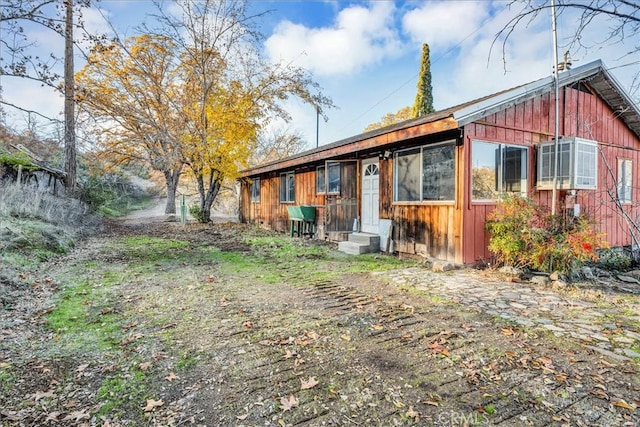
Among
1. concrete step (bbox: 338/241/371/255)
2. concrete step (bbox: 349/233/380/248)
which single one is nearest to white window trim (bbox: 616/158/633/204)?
concrete step (bbox: 349/233/380/248)

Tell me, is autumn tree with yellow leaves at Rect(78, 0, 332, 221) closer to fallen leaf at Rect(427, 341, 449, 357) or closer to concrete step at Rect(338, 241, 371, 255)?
concrete step at Rect(338, 241, 371, 255)

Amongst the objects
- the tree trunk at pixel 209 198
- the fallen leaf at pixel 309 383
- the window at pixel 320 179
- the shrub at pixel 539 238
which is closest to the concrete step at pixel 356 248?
the window at pixel 320 179

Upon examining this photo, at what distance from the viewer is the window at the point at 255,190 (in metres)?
16.8

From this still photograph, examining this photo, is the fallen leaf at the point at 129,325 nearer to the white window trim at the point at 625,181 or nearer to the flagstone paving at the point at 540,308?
the flagstone paving at the point at 540,308

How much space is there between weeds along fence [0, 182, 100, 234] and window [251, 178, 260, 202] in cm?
721

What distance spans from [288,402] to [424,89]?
938 inches

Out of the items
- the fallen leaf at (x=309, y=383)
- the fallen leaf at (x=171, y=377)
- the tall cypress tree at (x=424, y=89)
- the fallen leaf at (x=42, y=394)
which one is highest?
the tall cypress tree at (x=424, y=89)

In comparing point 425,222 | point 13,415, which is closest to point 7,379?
point 13,415

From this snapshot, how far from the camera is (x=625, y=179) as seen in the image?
9.20 meters

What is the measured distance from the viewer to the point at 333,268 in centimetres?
675

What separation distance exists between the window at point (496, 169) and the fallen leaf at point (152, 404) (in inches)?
234

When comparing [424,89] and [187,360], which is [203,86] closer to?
[187,360]

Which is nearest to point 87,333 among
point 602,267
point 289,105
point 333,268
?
point 333,268

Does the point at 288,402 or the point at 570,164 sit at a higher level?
the point at 570,164
